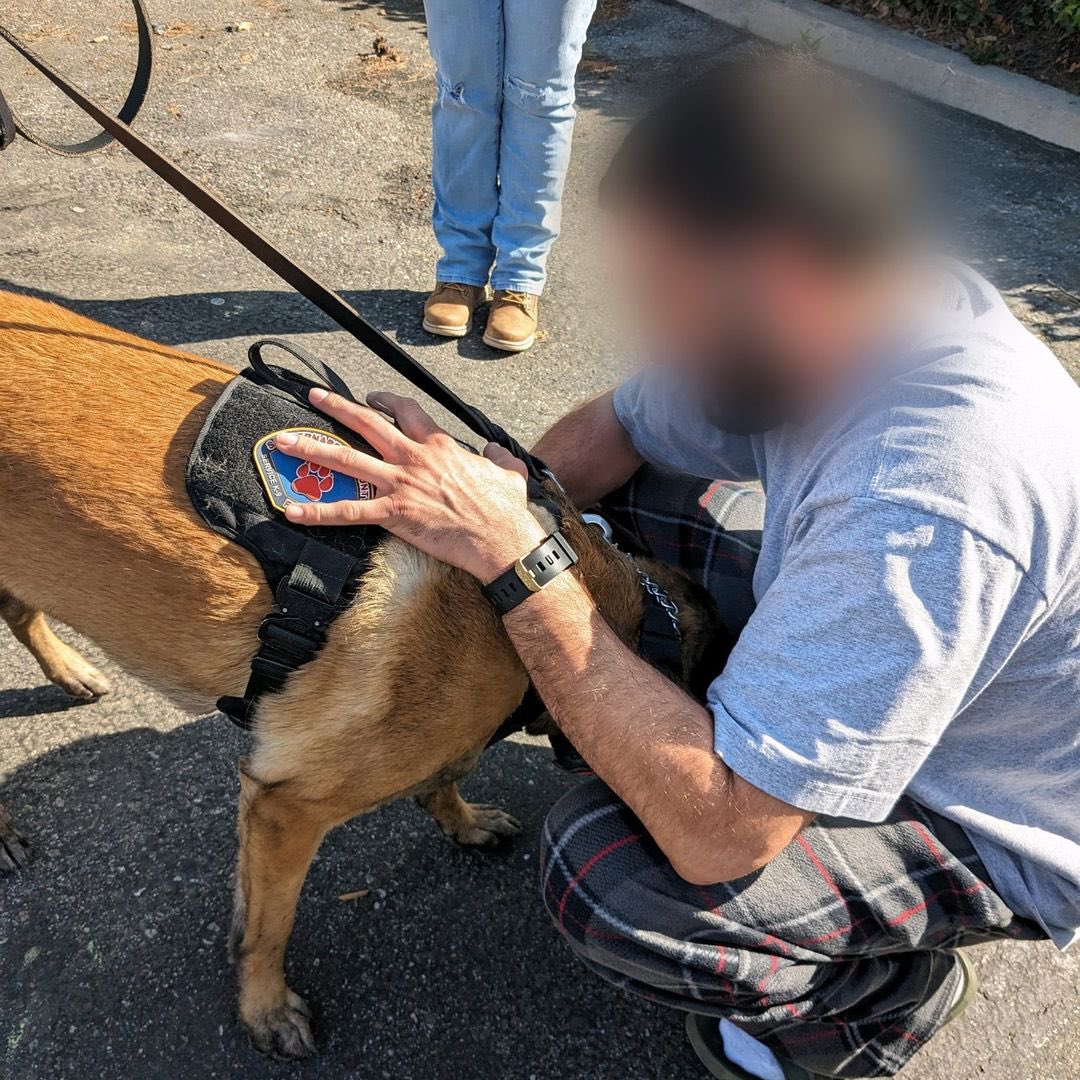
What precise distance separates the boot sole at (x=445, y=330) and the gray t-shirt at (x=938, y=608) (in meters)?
2.42

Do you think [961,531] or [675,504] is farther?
[675,504]

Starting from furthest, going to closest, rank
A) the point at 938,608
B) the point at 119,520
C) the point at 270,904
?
the point at 270,904, the point at 119,520, the point at 938,608

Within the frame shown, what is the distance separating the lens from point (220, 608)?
1.56 meters

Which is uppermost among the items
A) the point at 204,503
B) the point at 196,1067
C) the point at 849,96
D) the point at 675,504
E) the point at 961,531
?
the point at 849,96

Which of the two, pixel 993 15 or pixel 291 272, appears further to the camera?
pixel 993 15

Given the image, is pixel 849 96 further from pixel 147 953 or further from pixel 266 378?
pixel 147 953

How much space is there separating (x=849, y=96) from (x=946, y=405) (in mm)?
568

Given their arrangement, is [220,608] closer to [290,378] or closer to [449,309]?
[290,378]

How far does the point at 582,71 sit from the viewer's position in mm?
5992

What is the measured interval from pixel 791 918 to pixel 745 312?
1.03m

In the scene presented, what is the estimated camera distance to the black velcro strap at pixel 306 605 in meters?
1.54

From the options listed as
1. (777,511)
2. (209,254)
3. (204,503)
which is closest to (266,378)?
(204,503)

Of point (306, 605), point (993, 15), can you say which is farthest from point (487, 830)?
point (993, 15)

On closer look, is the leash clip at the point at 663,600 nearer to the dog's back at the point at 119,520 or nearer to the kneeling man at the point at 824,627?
the kneeling man at the point at 824,627
